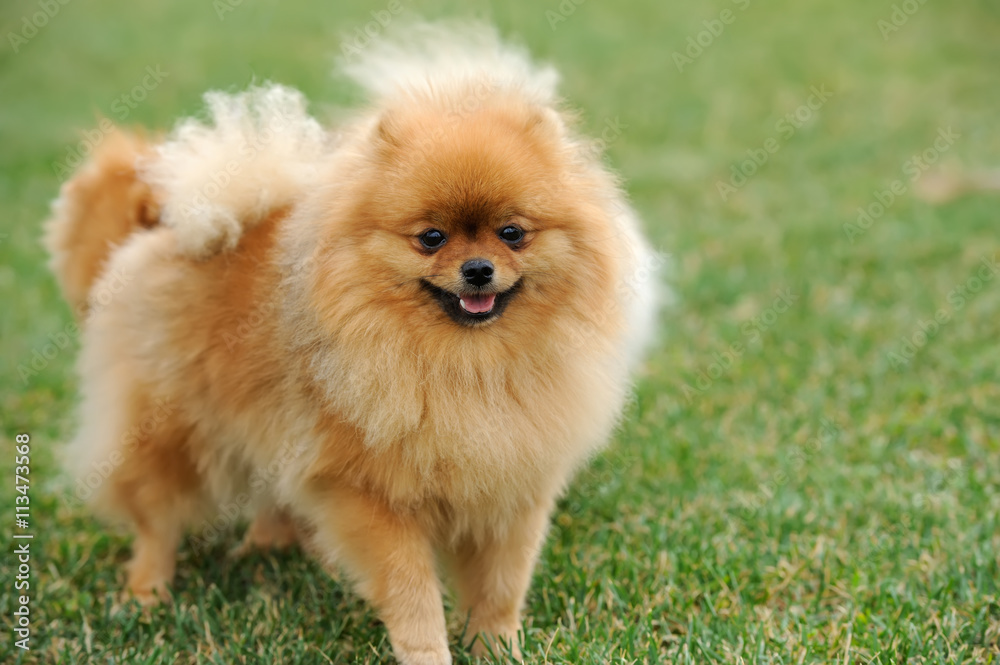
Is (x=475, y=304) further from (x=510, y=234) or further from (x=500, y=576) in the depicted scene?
(x=500, y=576)

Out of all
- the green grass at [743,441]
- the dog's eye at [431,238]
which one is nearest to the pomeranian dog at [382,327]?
the dog's eye at [431,238]

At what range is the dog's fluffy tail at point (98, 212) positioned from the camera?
3.59m

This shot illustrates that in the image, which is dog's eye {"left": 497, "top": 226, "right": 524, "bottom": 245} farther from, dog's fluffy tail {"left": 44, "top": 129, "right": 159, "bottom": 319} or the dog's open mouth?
→ dog's fluffy tail {"left": 44, "top": 129, "right": 159, "bottom": 319}

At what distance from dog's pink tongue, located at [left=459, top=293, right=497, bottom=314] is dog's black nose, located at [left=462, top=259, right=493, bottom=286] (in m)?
0.09

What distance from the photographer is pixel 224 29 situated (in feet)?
43.0

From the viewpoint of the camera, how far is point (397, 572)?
2828 mm

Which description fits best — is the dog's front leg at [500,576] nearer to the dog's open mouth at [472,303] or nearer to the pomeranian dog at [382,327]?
the pomeranian dog at [382,327]

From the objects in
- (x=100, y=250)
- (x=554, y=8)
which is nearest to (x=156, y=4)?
(x=554, y=8)

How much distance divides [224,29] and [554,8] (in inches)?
188

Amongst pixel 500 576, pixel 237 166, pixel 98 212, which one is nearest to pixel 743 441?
pixel 500 576

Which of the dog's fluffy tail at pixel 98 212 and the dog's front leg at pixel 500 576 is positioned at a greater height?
the dog's fluffy tail at pixel 98 212

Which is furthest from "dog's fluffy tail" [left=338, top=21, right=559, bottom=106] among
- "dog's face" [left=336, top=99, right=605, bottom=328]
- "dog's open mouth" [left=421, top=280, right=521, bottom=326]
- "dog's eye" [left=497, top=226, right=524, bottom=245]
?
"dog's open mouth" [left=421, top=280, right=521, bottom=326]

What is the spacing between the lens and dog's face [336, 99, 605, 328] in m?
2.57

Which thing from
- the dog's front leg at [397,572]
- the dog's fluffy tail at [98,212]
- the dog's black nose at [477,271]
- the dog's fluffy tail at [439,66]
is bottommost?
the dog's front leg at [397,572]
